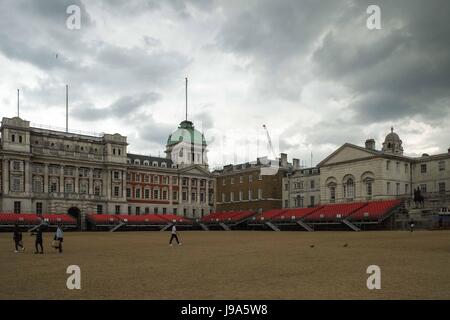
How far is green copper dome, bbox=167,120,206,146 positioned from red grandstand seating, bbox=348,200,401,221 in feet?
219

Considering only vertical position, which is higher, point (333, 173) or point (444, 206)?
point (333, 173)

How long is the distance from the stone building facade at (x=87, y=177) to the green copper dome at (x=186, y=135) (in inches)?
734

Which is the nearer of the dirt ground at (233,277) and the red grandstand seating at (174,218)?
the dirt ground at (233,277)

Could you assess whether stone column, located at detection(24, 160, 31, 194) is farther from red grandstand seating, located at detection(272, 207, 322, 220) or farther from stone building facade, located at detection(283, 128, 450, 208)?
stone building facade, located at detection(283, 128, 450, 208)

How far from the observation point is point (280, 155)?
10012 cm

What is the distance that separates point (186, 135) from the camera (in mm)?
128250

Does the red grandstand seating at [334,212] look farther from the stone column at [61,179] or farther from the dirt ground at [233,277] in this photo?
the stone column at [61,179]

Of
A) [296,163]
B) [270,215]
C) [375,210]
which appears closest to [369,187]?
[375,210]

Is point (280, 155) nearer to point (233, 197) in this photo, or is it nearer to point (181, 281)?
point (233, 197)

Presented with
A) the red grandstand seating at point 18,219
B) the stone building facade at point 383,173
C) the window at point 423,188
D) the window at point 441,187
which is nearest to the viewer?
the window at point 441,187

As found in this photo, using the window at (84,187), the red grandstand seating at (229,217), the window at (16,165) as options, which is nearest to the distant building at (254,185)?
the red grandstand seating at (229,217)

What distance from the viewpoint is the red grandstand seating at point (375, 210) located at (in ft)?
205
